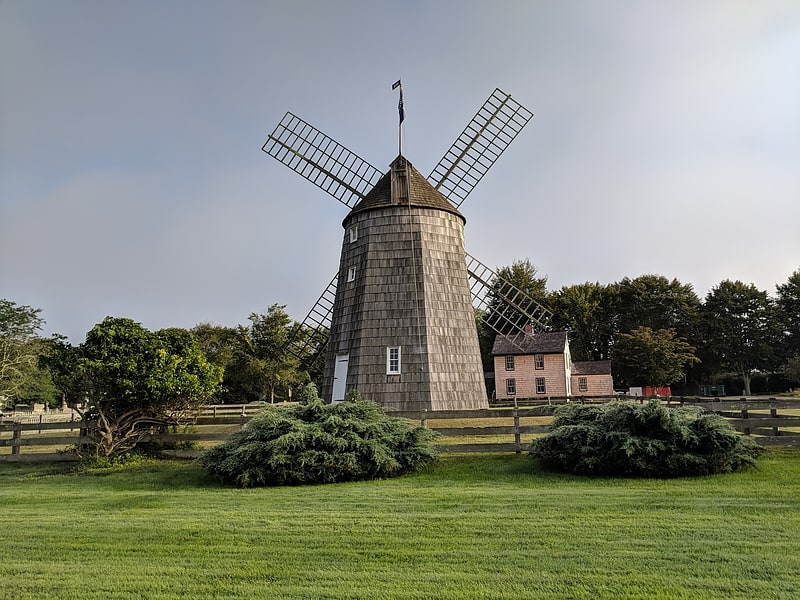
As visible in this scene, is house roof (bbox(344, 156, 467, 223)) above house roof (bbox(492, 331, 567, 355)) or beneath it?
above

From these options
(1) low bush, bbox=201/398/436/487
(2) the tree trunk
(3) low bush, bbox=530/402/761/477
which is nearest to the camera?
(3) low bush, bbox=530/402/761/477

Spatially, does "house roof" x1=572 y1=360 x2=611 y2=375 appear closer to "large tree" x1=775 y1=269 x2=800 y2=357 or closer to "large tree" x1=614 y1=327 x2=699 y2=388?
"large tree" x1=614 y1=327 x2=699 y2=388

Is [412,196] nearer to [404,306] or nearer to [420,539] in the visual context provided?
[404,306]

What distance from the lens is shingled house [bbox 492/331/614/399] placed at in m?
39.9

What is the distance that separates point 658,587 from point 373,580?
2258mm

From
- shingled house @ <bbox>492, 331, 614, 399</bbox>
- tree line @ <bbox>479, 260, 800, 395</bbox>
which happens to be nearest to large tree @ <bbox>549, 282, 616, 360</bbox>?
tree line @ <bbox>479, 260, 800, 395</bbox>

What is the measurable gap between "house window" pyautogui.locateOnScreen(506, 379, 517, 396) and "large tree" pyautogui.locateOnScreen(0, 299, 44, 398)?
94.1ft

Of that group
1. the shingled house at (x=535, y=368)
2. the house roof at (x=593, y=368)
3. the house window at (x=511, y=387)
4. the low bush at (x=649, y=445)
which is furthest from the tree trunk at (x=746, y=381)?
the low bush at (x=649, y=445)

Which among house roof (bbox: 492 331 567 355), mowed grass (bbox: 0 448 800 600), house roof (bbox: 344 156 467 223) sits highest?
house roof (bbox: 344 156 467 223)

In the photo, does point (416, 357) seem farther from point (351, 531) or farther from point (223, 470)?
point (351, 531)

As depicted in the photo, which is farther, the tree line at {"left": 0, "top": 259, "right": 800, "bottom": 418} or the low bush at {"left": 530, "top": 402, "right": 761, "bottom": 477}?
the tree line at {"left": 0, "top": 259, "right": 800, "bottom": 418}

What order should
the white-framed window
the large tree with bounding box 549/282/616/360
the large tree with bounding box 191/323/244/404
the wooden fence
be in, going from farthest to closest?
the large tree with bounding box 549/282/616/360
the large tree with bounding box 191/323/244/404
the white-framed window
the wooden fence

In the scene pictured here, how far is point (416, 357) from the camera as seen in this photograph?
56.3ft

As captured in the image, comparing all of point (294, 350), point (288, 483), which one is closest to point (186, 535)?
point (288, 483)
